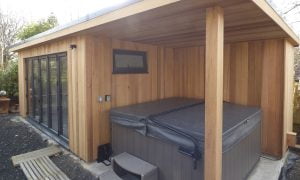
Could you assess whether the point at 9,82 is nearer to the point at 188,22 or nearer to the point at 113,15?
the point at 113,15

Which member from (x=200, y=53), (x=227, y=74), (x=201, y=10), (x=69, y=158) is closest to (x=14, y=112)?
(x=69, y=158)

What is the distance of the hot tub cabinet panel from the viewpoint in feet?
8.49

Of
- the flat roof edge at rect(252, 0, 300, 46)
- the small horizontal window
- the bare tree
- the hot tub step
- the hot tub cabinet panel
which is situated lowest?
the hot tub step

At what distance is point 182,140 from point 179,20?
1.48 meters

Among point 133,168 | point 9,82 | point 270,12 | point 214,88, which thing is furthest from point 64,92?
point 9,82

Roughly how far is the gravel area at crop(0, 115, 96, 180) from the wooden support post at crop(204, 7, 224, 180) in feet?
6.42

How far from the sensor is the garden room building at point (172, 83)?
2.19m

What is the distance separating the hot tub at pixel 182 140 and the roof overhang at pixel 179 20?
1.29 meters

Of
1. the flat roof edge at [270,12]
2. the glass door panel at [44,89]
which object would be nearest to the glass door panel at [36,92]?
the glass door panel at [44,89]

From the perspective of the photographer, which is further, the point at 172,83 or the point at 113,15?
the point at 172,83

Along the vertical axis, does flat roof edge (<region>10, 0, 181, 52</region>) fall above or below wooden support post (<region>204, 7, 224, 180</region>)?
above

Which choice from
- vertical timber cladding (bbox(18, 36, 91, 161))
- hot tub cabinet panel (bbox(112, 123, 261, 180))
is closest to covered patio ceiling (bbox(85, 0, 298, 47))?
vertical timber cladding (bbox(18, 36, 91, 161))

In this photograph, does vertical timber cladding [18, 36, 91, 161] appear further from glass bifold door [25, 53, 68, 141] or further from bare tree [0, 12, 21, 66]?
bare tree [0, 12, 21, 66]

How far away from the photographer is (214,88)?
208 cm
